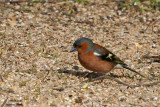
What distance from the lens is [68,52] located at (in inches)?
237

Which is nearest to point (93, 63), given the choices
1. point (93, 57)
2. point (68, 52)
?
point (93, 57)

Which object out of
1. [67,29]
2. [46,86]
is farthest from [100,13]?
[46,86]

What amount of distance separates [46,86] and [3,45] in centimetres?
155

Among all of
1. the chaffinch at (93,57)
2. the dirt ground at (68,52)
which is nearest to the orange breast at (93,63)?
the chaffinch at (93,57)

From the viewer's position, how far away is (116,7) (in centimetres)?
778

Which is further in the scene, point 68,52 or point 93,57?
point 68,52

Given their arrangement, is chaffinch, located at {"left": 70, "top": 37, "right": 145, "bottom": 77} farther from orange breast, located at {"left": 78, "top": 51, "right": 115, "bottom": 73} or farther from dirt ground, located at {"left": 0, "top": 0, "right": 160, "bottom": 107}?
dirt ground, located at {"left": 0, "top": 0, "right": 160, "bottom": 107}

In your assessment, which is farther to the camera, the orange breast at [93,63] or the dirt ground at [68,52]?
the orange breast at [93,63]

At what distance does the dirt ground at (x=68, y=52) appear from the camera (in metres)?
4.58

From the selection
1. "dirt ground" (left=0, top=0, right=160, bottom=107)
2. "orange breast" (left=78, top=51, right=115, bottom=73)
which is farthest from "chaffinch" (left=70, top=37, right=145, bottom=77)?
"dirt ground" (left=0, top=0, right=160, bottom=107)

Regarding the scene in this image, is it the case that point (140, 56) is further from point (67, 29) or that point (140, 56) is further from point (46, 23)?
point (46, 23)

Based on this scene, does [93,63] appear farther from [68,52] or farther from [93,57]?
[68,52]

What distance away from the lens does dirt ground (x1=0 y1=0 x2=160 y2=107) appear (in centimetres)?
458

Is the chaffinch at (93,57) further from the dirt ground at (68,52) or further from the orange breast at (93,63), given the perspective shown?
the dirt ground at (68,52)
